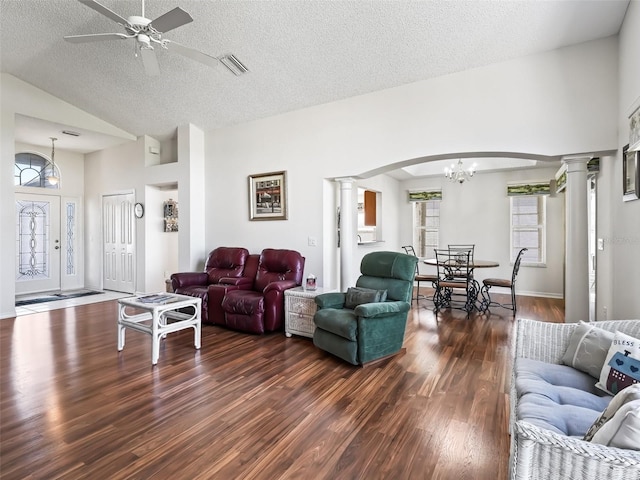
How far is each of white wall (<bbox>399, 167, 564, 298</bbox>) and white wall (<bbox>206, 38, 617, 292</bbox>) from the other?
377 centimetres

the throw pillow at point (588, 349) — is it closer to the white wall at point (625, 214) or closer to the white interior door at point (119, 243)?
the white wall at point (625, 214)

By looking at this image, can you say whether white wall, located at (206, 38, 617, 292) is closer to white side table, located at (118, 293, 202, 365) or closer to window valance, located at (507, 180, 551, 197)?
white side table, located at (118, 293, 202, 365)

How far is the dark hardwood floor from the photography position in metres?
1.78

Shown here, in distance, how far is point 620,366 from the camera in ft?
5.25

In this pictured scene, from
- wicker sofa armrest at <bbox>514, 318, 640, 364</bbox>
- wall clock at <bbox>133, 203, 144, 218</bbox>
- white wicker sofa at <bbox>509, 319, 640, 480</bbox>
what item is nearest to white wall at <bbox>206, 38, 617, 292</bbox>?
wall clock at <bbox>133, 203, 144, 218</bbox>

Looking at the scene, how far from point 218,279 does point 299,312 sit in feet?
5.34

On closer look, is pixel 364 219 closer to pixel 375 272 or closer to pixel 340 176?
pixel 340 176

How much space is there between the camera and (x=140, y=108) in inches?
217

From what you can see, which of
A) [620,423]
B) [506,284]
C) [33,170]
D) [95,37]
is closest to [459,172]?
[506,284]

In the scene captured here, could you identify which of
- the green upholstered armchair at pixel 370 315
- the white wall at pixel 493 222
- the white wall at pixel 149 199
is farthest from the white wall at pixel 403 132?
the white wall at pixel 493 222

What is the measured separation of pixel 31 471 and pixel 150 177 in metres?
5.47

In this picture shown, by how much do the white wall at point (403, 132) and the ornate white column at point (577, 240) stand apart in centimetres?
22

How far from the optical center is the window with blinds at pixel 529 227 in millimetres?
6668

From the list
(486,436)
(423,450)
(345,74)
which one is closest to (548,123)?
(345,74)
